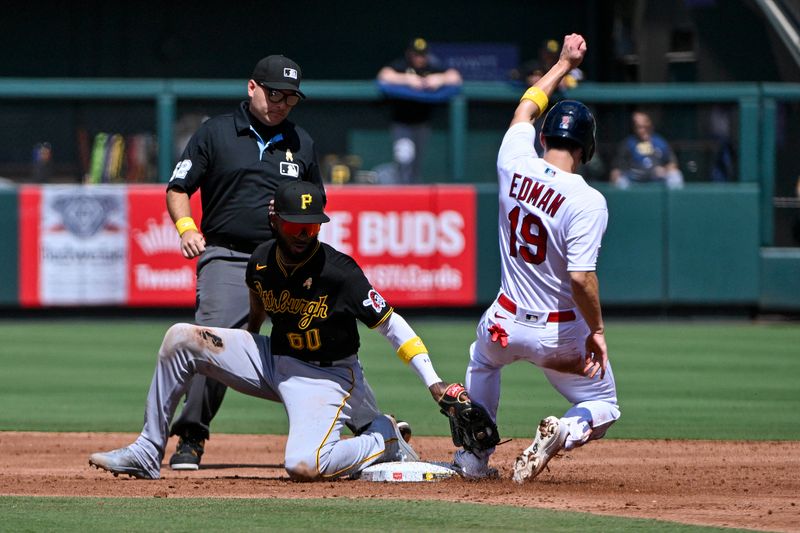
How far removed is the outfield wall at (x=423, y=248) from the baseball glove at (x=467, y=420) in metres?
8.18

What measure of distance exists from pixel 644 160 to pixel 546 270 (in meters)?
9.08

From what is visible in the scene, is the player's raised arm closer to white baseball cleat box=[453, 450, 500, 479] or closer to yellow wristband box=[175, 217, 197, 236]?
white baseball cleat box=[453, 450, 500, 479]

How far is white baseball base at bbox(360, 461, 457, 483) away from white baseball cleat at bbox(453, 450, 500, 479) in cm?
5

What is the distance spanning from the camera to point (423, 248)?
1466 cm

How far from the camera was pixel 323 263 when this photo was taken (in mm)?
6492

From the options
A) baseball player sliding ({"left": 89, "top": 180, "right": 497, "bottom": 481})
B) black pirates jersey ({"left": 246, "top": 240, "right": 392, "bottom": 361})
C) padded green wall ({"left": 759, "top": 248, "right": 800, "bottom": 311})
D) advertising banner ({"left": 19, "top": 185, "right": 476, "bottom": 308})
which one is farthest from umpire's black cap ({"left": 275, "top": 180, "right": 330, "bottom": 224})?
padded green wall ({"left": 759, "top": 248, "right": 800, "bottom": 311})

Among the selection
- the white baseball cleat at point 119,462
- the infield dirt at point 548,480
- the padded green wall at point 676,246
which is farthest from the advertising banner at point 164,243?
the white baseball cleat at point 119,462

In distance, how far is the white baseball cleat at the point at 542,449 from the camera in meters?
6.08

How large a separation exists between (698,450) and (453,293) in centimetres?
708

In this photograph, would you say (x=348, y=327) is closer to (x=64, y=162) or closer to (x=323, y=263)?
(x=323, y=263)

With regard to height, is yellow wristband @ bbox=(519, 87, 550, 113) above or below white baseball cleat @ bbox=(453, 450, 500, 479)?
above

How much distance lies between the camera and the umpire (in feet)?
23.6

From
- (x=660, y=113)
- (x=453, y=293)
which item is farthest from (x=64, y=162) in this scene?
(x=660, y=113)

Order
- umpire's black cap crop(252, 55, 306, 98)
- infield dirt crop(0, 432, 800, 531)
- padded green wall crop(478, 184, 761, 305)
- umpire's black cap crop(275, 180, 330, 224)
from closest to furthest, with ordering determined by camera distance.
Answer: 1. infield dirt crop(0, 432, 800, 531)
2. umpire's black cap crop(275, 180, 330, 224)
3. umpire's black cap crop(252, 55, 306, 98)
4. padded green wall crop(478, 184, 761, 305)
